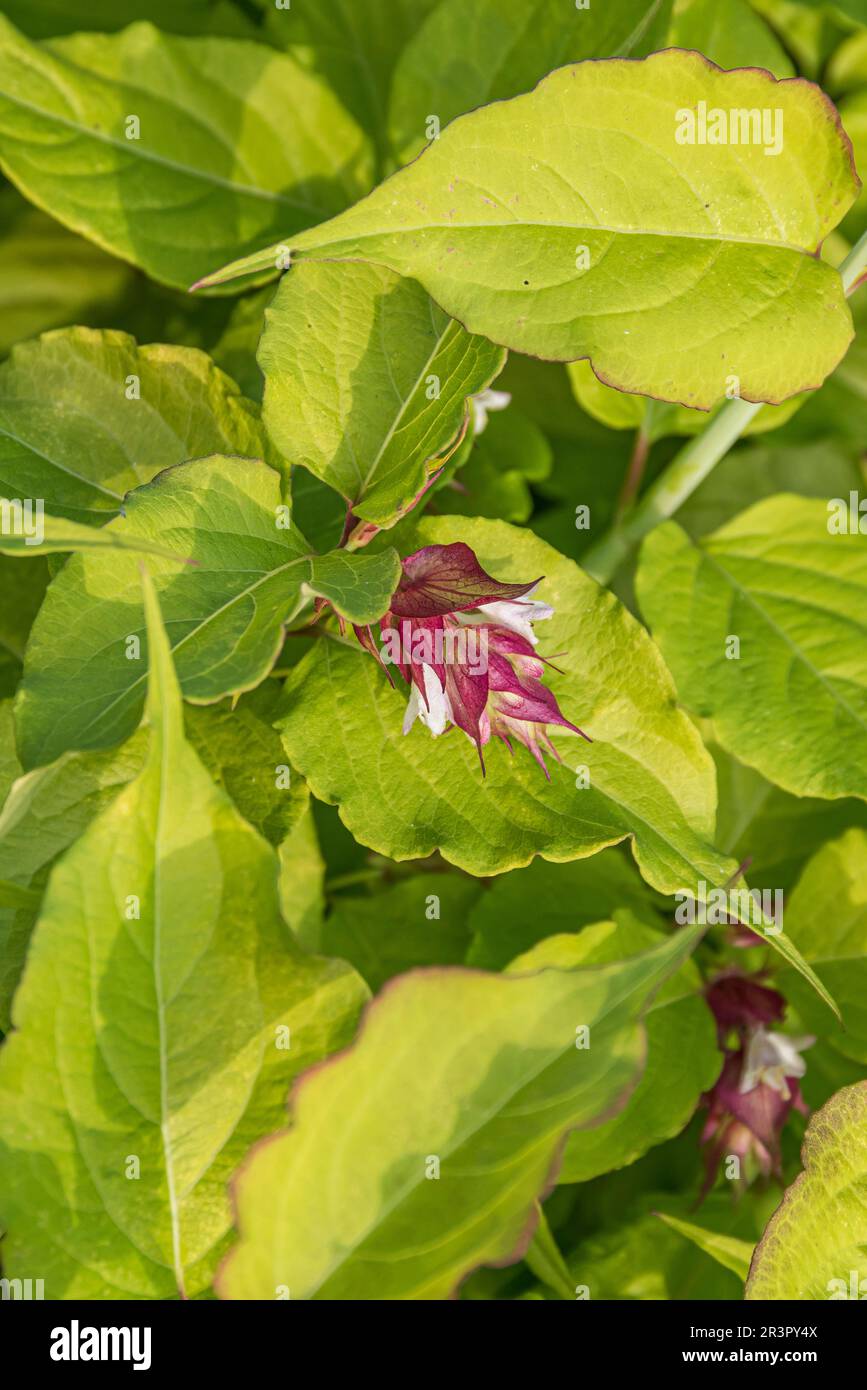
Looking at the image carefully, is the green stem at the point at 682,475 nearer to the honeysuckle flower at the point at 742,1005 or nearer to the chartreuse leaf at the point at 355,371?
the chartreuse leaf at the point at 355,371

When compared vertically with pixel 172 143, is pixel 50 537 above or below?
below

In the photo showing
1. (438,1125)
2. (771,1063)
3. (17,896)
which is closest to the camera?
(438,1125)

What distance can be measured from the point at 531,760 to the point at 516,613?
0.13 meters

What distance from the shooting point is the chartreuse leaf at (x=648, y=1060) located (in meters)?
0.97

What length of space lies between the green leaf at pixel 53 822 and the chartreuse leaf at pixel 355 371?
9.7 inches

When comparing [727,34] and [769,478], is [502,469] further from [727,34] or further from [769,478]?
[727,34]

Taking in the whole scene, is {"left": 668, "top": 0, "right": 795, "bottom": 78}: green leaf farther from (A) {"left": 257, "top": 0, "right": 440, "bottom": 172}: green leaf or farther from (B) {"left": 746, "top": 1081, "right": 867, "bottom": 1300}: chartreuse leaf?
(B) {"left": 746, "top": 1081, "right": 867, "bottom": 1300}: chartreuse leaf

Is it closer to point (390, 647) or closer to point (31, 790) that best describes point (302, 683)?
point (390, 647)

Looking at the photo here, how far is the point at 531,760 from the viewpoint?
0.81m

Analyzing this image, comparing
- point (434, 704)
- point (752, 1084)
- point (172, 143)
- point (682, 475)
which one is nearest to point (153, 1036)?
point (434, 704)

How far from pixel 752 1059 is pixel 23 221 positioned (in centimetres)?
123

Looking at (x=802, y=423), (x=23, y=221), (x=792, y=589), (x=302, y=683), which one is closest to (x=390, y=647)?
(x=302, y=683)

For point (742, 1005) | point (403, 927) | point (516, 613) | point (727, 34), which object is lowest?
point (742, 1005)

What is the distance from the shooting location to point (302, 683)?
33.3 inches
